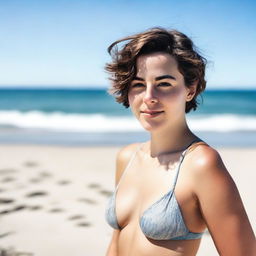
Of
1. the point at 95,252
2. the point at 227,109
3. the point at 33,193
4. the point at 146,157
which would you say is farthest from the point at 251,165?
the point at 227,109

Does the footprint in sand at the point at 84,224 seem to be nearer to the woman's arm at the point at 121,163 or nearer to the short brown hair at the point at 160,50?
the woman's arm at the point at 121,163

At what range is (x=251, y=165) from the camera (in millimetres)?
7926

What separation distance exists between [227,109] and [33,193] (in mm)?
27157

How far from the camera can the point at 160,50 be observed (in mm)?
2041

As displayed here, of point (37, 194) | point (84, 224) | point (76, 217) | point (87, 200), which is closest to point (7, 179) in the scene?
point (37, 194)

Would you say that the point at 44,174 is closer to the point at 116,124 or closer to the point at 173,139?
the point at 173,139

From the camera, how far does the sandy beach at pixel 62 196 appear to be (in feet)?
15.1

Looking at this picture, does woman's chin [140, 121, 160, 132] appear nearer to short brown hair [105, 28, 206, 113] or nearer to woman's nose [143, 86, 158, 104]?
woman's nose [143, 86, 158, 104]

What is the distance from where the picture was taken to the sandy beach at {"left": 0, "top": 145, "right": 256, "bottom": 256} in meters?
4.59

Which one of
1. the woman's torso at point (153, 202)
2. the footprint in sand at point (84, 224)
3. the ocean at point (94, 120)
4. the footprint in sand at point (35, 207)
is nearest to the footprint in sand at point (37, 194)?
the footprint in sand at point (35, 207)

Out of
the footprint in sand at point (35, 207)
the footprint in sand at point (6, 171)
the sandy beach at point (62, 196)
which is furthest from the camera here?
the footprint in sand at point (6, 171)

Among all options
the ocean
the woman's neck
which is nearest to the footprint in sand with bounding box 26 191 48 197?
the ocean

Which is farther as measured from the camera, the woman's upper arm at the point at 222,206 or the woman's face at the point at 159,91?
the woman's face at the point at 159,91

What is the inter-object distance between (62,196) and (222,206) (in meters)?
4.60
